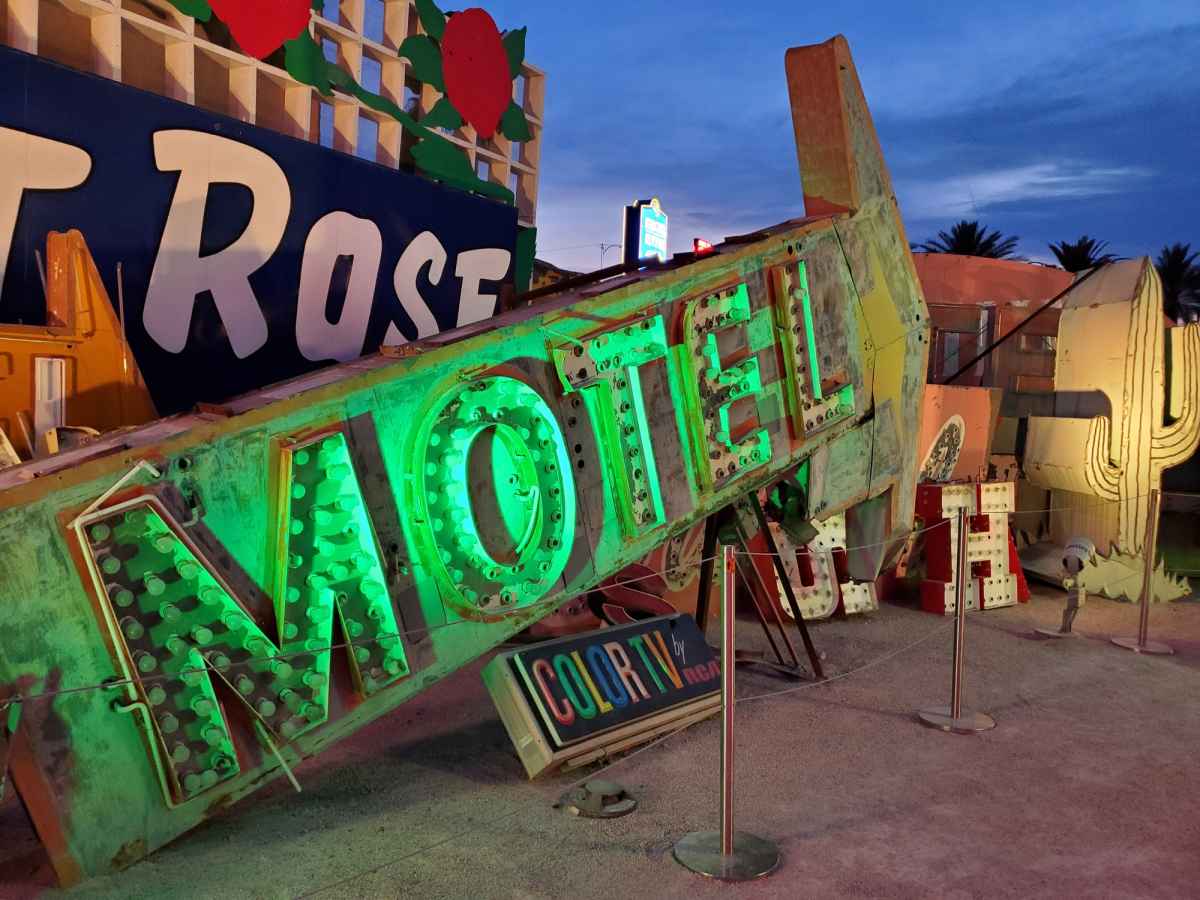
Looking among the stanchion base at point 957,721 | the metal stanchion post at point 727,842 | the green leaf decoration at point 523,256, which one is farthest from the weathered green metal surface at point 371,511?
the green leaf decoration at point 523,256

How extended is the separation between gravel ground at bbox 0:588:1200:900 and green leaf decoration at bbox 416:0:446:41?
4.96 metres

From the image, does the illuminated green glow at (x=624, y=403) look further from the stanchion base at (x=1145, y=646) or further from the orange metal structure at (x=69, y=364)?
the stanchion base at (x=1145, y=646)

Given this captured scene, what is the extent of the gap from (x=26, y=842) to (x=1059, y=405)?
1006cm

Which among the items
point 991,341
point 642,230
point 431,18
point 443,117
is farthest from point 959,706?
point 642,230

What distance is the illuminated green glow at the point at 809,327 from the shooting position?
19.2 feet

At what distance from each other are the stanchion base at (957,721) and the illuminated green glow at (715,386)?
1795 millimetres

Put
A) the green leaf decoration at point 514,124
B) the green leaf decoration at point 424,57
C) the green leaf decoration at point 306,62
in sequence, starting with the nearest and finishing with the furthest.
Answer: the green leaf decoration at point 306,62, the green leaf decoration at point 424,57, the green leaf decoration at point 514,124

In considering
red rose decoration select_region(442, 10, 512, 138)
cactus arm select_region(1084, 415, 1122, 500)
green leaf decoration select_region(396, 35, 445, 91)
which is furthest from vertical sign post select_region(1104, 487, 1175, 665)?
green leaf decoration select_region(396, 35, 445, 91)

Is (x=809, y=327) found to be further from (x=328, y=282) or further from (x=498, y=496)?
(x=328, y=282)

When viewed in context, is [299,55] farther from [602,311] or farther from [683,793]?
[683,793]

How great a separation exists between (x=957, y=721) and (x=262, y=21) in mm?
6047

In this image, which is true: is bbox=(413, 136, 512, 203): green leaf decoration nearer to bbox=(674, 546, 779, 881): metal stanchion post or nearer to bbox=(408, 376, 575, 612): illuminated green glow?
bbox=(408, 376, 575, 612): illuminated green glow

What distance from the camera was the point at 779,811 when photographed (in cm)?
447

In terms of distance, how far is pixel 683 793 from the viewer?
15.3 ft
